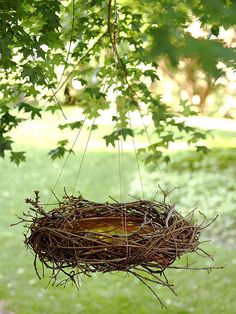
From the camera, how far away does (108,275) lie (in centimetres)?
616

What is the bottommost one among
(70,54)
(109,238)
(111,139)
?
(109,238)

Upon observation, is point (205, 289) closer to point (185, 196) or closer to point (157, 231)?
point (185, 196)

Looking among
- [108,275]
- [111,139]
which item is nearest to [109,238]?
[111,139]

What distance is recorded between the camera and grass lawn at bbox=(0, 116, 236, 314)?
17.4ft

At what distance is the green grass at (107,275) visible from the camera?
5.31 metres

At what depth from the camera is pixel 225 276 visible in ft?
19.5

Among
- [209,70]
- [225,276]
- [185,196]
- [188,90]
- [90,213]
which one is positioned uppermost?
[188,90]

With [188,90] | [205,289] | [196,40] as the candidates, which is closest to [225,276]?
[205,289]

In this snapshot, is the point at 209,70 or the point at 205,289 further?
the point at 205,289

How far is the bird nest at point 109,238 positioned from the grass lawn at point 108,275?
2.53 m

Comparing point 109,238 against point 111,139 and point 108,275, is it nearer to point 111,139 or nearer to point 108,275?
point 111,139

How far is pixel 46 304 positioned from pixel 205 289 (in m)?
1.36

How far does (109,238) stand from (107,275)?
4341 millimetres

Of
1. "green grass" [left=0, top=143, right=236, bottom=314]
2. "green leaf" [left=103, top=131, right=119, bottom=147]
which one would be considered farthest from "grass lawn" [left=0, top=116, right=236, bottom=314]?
"green leaf" [left=103, top=131, right=119, bottom=147]
